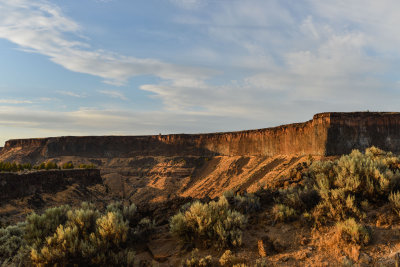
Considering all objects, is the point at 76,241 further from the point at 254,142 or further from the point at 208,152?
the point at 208,152

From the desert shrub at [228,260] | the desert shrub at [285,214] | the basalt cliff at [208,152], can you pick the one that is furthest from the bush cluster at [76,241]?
the basalt cliff at [208,152]

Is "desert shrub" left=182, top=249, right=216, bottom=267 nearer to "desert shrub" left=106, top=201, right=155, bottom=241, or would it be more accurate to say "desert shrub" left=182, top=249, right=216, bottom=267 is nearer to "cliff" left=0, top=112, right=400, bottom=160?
"desert shrub" left=106, top=201, right=155, bottom=241

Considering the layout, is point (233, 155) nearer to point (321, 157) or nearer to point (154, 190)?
point (154, 190)

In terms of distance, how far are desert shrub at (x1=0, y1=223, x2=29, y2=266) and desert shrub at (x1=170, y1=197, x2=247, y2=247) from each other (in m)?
4.16

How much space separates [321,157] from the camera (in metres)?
40.0

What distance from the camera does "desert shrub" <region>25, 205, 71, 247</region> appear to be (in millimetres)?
8523

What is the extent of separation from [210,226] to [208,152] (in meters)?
64.2

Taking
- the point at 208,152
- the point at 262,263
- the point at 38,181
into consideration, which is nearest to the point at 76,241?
the point at 262,263

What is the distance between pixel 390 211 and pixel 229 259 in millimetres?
4666

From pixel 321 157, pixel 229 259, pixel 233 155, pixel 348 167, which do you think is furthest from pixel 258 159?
pixel 229 259

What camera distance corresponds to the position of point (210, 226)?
7746 mm

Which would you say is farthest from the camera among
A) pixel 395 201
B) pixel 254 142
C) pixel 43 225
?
pixel 254 142

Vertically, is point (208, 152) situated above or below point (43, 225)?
above

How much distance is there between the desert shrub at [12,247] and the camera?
25.5 feet
